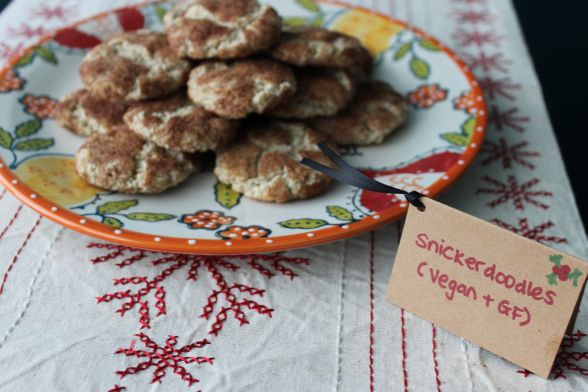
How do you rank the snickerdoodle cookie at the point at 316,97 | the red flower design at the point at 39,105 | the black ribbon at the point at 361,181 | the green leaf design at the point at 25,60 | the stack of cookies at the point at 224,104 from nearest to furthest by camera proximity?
the black ribbon at the point at 361,181 → the stack of cookies at the point at 224,104 → the snickerdoodle cookie at the point at 316,97 → the red flower design at the point at 39,105 → the green leaf design at the point at 25,60

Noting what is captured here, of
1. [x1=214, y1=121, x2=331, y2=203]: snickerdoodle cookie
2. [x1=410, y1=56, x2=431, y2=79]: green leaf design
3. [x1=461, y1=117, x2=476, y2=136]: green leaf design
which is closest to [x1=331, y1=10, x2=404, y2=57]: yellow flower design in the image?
[x1=410, y1=56, x2=431, y2=79]: green leaf design

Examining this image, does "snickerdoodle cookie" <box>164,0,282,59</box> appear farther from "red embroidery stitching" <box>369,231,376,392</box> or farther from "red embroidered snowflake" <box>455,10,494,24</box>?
"red embroidered snowflake" <box>455,10,494,24</box>

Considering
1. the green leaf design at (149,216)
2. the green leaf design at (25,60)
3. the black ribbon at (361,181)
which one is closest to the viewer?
the black ribbon at (361,181)

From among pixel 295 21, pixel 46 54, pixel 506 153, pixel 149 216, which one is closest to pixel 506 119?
pixel 506 153

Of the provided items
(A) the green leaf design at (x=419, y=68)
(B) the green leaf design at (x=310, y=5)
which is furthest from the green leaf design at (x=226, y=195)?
(B) the green leaf design at (x=310, y=5)

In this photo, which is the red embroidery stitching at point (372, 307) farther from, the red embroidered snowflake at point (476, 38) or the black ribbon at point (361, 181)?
the red embroidered snowflake at point (476, 38)

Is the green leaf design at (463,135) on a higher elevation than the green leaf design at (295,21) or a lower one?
lower

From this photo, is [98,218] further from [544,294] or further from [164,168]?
[544,294]
